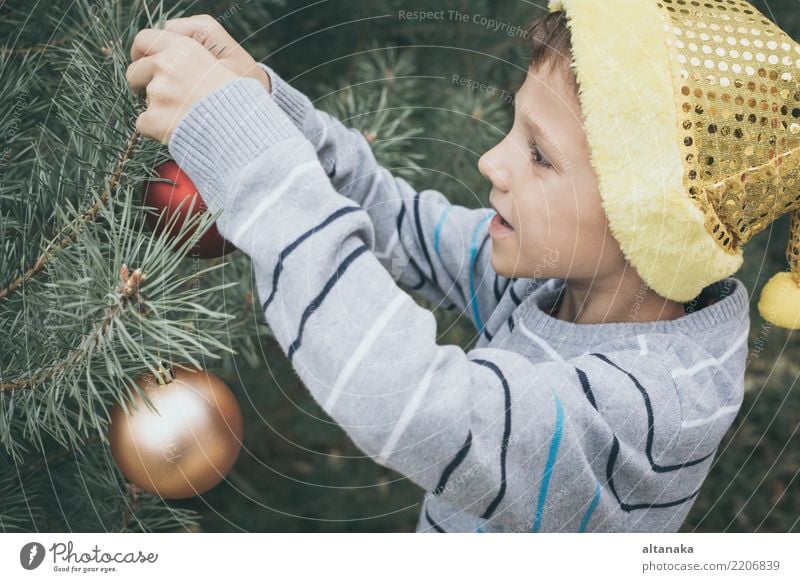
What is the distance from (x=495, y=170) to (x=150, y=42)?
188 millimetres

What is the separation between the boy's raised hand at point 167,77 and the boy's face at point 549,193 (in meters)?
0.16

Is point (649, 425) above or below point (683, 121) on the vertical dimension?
below

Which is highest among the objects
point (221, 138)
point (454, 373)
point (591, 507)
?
point (221, 138)

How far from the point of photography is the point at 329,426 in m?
0.68

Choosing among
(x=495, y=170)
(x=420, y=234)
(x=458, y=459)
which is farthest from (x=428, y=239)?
(x=458, y=459)

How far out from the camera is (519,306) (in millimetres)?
487

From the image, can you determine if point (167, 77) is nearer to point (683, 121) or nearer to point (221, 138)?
point (221, 138)

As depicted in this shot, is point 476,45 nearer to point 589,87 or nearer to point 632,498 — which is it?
point 589,87

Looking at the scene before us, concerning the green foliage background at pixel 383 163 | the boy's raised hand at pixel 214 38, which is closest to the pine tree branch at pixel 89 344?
the green foliage background at pixel 383 163

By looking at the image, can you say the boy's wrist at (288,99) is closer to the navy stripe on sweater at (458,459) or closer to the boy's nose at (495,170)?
the boy's nose at (495,170)

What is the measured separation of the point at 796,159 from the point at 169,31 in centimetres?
32

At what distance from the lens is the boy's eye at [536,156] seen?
0.40 meters

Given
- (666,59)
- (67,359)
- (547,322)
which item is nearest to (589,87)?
(666,59)

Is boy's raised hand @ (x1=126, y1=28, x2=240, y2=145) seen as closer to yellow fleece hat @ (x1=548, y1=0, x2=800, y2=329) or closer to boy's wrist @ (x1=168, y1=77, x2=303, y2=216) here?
boy's wrist @ (x1=168, y1=77, x2=303, y2=216)
